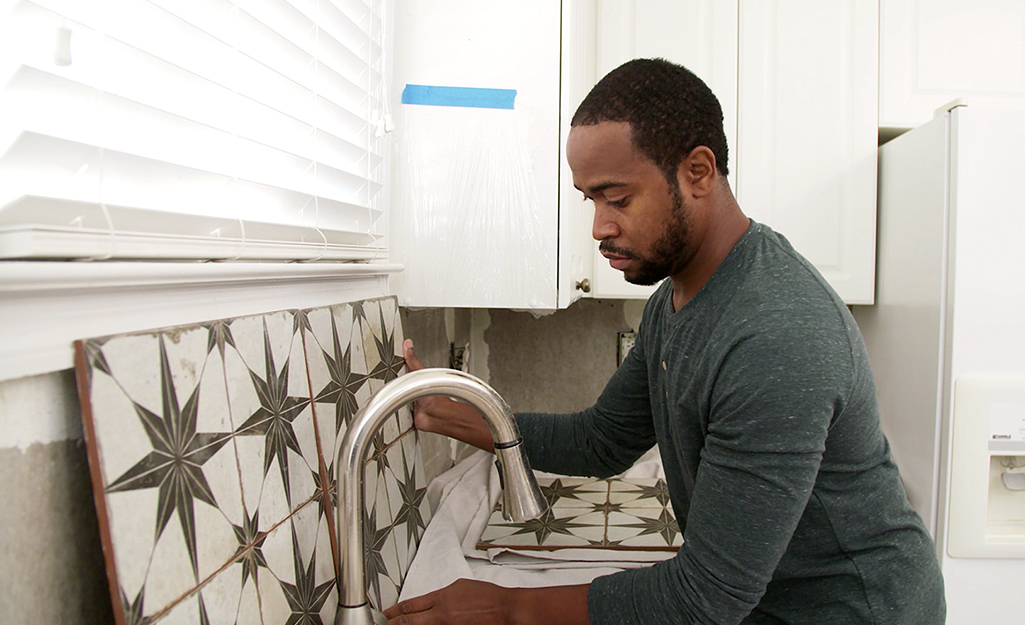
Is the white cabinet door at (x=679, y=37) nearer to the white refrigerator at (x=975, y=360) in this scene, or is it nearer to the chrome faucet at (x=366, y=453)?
the white refrigerator at (x=975, y=360)

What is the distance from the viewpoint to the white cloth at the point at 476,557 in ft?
3.49

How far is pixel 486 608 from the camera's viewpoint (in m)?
0.82

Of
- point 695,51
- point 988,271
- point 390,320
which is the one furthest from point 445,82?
point 988,271

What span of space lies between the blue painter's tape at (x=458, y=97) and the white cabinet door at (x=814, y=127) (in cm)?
76

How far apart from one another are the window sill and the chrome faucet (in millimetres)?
166

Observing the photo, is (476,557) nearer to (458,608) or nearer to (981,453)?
(458,608)

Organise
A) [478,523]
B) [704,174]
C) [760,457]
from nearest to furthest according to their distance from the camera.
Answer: [760,457], [704,174], [478,523]

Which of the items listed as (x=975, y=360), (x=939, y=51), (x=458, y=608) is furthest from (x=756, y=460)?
(x=939, y=51)

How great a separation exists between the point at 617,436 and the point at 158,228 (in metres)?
0.80

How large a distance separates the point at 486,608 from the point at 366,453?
27cm

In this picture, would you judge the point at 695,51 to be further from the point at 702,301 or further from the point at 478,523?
the point at 478,523

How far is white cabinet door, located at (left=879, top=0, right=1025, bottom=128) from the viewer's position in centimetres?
170

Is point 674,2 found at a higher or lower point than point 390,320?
higher

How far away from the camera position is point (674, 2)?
5.57ft
